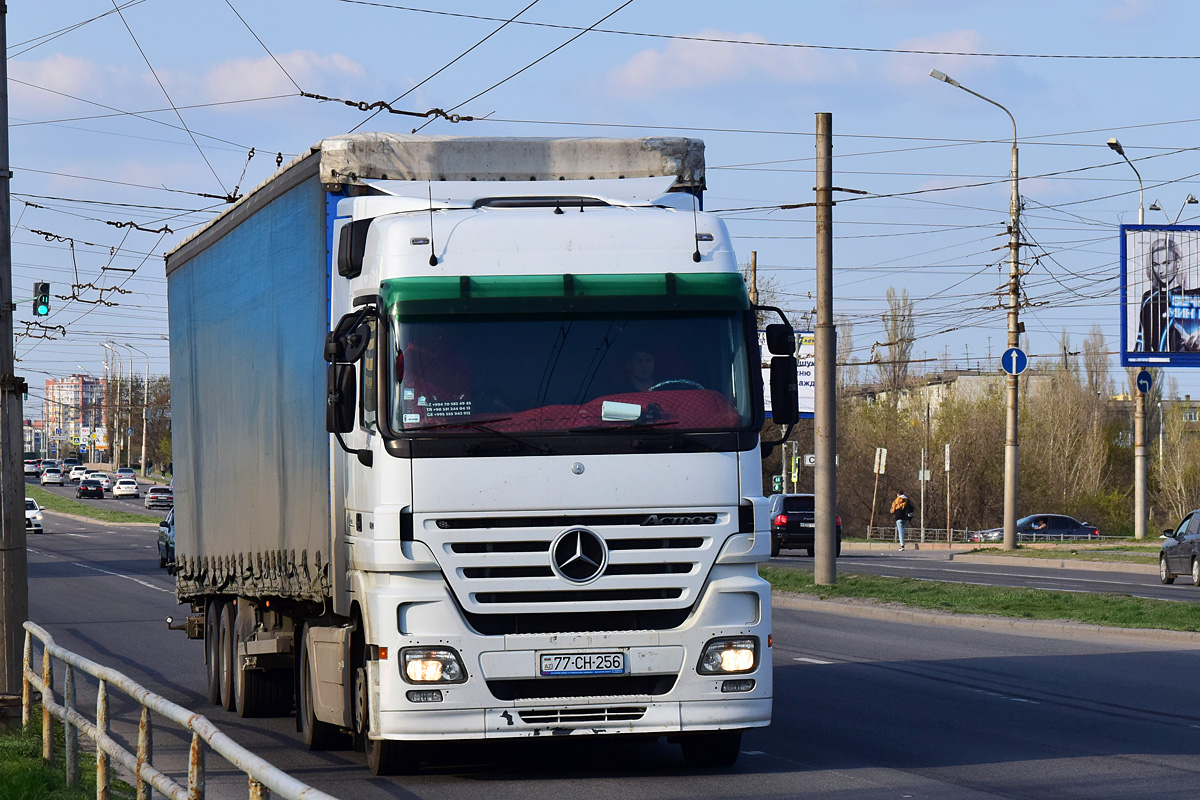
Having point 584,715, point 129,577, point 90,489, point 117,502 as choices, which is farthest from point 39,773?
point 90,489

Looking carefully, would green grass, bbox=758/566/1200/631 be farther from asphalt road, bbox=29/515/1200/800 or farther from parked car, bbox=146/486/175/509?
parked car, bbox=146/486/175/509

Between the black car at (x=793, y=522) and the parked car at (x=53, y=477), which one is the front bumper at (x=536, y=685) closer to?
the black car at (x=793, y=522)

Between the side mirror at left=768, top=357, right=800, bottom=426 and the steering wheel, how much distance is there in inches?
18.1

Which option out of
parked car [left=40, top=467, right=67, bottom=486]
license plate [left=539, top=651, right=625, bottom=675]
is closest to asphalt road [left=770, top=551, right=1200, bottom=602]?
license plate [left=539, top=651, right=625, bottom=675]

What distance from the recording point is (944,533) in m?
66.0

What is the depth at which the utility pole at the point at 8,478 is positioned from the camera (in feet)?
38.3

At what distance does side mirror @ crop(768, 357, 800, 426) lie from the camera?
9.09 meters

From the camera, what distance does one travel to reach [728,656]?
8.79m

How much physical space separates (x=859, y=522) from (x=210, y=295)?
6749 centimetres

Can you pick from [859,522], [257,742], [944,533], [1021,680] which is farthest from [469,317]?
[859,522]

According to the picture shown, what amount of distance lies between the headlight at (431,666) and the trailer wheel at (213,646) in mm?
5518

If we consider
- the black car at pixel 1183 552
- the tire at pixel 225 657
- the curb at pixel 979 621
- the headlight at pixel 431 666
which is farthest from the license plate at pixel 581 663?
the black car at pixel 1183 552

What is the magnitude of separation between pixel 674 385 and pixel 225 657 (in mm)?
6010

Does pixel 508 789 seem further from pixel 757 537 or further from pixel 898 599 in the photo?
pixel 898 599
